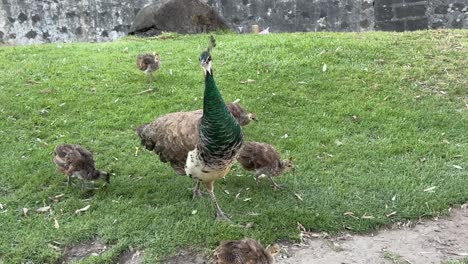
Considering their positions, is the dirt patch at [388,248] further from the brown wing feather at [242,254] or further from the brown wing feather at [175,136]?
the brown wing feather at [175,136]

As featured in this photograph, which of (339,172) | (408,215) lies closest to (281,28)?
(339,172)

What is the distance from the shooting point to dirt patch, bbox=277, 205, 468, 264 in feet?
14.6

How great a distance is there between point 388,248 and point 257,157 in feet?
4.99

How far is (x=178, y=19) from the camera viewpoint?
1223cm

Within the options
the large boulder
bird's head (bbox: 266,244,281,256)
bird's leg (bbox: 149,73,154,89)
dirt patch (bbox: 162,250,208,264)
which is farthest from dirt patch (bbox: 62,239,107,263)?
the large boulder

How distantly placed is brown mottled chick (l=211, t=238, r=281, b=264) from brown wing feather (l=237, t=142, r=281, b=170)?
5.31 feet

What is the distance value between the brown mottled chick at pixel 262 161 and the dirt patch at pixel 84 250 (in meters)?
1.61

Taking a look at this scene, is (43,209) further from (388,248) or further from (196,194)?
(388,248)

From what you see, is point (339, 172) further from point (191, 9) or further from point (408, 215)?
point (191, 9)

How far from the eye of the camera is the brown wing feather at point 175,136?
193 inches

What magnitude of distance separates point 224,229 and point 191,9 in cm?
841

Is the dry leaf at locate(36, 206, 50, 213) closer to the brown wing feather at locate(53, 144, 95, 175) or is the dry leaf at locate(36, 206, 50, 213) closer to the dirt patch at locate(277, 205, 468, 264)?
the brown wing feather at locate(53, 144, 95, 175)

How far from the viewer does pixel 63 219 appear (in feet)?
16.7

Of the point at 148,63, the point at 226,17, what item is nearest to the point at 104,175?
the point at 148,63
